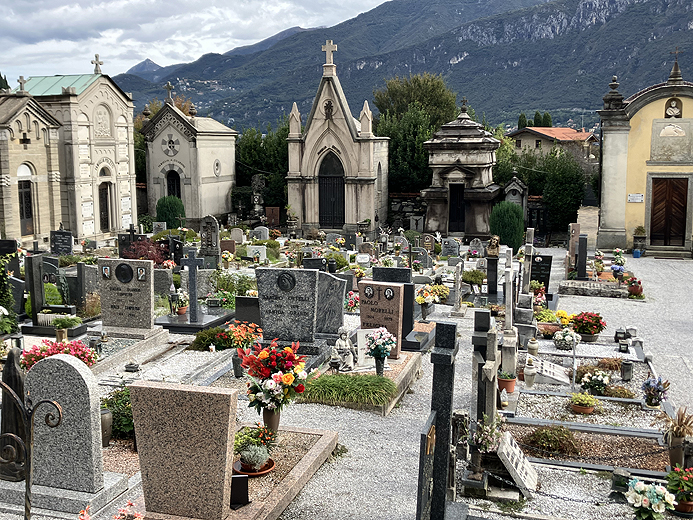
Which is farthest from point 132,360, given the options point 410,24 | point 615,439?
point 410,24

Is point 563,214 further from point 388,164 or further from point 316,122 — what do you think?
point 316,122

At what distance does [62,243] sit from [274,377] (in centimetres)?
1768

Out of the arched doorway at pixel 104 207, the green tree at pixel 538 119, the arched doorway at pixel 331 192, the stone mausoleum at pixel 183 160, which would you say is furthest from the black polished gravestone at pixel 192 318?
the green tree at pixel 538 119

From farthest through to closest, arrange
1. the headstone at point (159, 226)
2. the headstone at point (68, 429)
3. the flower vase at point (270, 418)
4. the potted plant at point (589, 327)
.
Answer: the headstone at point (159, 226) < the potted plant at point (589, 327) < the flower vase at point (270, 418) < the headstone at point (68, 429)

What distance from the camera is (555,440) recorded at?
8781 mm

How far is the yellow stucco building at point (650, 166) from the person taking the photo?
25.8 meters

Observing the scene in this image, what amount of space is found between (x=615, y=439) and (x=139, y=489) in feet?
18.9

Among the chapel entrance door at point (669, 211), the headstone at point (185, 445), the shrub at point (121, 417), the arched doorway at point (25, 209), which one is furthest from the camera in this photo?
the chapel entrance door at point (669, 211)

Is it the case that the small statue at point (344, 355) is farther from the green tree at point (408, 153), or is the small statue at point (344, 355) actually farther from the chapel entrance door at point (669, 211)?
the green tree at point (408, 153)

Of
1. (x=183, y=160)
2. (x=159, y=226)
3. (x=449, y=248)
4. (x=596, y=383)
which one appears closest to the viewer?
(x=596, y=383)

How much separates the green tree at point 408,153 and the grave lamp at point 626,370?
2299 centimetres

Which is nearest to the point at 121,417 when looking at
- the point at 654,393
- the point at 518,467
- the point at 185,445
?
the point at 185,445

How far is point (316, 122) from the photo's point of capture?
31203mm

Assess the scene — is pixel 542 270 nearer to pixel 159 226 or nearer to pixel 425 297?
pixel 425 297
